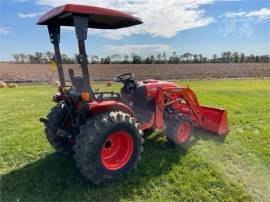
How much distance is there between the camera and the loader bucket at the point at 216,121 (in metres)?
6.05

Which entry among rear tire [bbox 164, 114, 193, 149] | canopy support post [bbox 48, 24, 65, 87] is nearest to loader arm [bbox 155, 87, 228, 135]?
rear tire [bbox 164, 114, 193, 149]

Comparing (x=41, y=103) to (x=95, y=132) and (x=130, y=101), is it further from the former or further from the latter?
(x=95, y=132)

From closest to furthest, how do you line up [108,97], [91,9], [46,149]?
[91,9], [108,97], [46,149]

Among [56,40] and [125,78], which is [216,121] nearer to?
[125,78]

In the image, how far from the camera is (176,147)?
17.3 ft

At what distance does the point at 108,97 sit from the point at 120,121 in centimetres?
71

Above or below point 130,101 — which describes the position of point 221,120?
below

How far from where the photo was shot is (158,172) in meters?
4.38

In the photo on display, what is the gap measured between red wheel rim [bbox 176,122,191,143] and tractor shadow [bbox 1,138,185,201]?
1.82 ft

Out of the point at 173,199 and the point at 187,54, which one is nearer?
the point at 173,199

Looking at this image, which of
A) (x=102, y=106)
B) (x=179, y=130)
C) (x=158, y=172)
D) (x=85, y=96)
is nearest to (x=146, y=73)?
(x=179, y=130)

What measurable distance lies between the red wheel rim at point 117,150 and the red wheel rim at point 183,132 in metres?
1.38

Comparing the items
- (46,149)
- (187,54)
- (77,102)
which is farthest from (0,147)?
(187,54)

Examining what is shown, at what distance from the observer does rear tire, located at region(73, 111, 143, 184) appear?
12.1 feet
